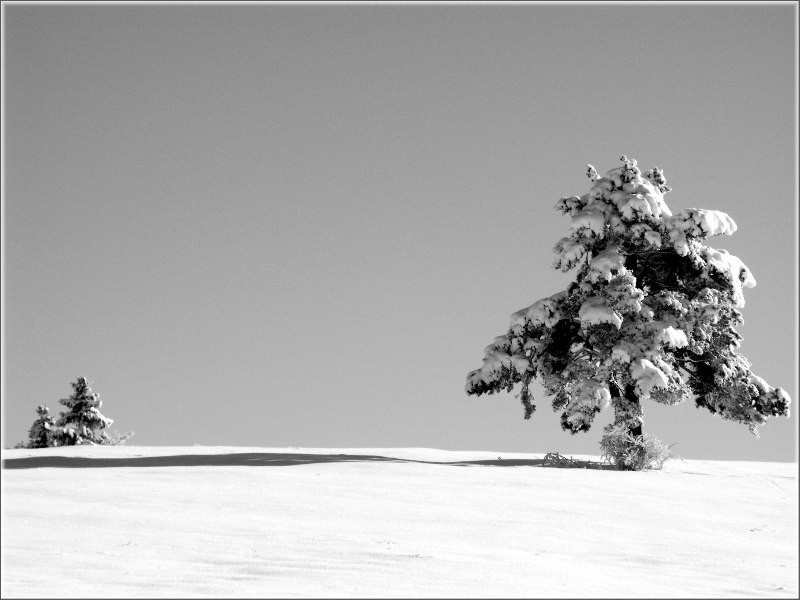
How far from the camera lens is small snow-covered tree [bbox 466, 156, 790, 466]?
2275 cm

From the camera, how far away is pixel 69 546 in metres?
9.38

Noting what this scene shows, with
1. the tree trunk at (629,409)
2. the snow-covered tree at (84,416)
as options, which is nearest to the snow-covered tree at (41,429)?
the snow-covered tree at (84,416)

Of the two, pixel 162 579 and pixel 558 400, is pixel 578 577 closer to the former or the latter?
pixel 162 579

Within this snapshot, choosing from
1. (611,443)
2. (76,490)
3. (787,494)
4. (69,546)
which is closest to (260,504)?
(76,490)

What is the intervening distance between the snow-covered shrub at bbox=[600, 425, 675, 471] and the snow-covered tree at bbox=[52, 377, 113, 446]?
32.7m

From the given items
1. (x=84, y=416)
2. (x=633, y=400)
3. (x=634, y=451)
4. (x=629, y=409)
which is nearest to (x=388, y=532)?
(x=634, y=451)

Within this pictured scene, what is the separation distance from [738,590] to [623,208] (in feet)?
53.1

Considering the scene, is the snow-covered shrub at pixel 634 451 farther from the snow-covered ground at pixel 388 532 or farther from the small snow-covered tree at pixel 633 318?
the snow-covered ground at pixel 388 532

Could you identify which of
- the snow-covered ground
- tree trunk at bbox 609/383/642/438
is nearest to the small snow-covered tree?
tree trunk at bbox 609/383/642/438

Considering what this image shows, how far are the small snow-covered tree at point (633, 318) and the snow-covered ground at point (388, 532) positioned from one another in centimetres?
484

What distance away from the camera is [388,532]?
10.9 metres

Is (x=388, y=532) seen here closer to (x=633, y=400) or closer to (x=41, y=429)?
(x=633, y=400)

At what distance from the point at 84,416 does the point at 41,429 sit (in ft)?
9.85

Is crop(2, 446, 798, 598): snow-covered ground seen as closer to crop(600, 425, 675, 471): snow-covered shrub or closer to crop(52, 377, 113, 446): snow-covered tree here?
crop(600, 425, 675, 471): snow-covered shrub
